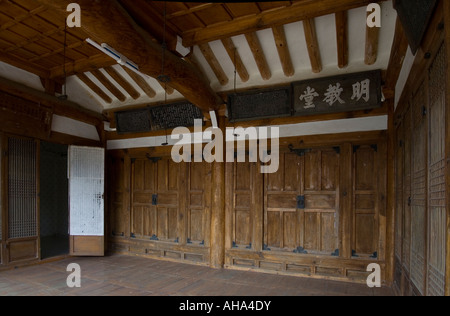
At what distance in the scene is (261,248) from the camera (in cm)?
474

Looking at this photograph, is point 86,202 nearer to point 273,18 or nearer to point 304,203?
point 304,203

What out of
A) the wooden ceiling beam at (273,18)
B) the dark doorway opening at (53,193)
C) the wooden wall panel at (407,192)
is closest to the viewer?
the wooden wall panel at (407,192)

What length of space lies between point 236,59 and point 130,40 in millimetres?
2063

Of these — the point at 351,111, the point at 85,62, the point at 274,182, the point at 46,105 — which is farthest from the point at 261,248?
the point at 46,105

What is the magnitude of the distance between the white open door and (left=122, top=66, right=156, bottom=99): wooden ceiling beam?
1.60m

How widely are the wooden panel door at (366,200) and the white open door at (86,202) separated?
15.2ft

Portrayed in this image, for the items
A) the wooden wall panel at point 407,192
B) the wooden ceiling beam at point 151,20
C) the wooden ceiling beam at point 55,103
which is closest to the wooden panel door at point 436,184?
the wooden wall panel at point 407,192

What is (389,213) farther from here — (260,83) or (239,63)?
(239,63)

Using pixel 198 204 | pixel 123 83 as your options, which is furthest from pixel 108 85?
pixel 198 204

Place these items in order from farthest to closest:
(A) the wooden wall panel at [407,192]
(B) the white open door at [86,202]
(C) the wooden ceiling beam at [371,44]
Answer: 1. (B) the white open door at [86,202]
2. (C) the wooden ceiling beam at [371,44]
3. (A) the wooden wall panel at [407,192]

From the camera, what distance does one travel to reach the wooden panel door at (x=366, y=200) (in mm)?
4148

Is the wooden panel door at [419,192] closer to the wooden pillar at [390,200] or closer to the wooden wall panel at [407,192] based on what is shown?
the wooden wall panel at [407,192]

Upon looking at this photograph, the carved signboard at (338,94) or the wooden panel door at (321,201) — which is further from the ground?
the carved signboard at (338,94)

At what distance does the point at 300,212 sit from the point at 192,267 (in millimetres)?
2146
